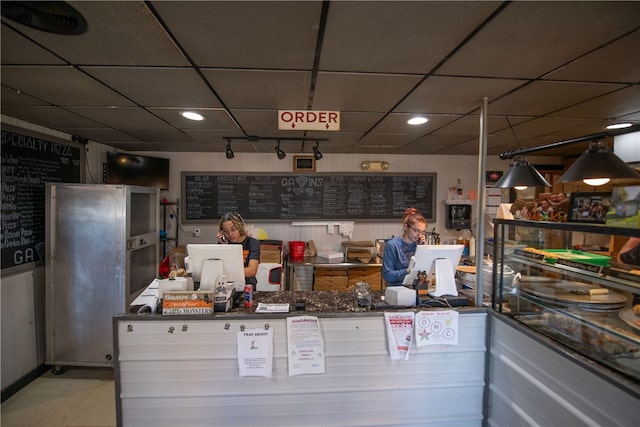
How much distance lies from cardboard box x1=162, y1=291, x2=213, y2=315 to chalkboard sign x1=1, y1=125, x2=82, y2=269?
1.97m

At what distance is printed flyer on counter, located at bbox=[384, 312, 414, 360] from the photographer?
5.54 ft

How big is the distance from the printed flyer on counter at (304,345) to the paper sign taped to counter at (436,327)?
0.55 metres

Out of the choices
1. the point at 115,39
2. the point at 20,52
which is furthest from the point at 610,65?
the point at 20,52

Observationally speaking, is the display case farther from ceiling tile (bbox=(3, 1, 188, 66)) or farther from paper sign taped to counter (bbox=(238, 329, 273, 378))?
ceiling tile (bbox=(3, 1, 188, 66))

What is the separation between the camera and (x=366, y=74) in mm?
1772

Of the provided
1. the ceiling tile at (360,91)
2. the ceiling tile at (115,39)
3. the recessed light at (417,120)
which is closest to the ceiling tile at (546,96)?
the recessed light at (417,120)

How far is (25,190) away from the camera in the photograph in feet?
9.05

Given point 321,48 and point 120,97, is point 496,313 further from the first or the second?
point 120,97

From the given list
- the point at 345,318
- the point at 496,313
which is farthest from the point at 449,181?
the point at 345,318

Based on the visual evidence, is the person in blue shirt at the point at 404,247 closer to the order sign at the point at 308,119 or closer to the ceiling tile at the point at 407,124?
the ceiling tile at the point at 407,124

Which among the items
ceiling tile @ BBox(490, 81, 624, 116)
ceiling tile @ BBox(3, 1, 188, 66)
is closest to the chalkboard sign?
ceiling tile @ BBox(3, 1, 188, 66)

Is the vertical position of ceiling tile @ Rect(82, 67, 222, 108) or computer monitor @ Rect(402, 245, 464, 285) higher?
ceiling tile @ Rect(82, 67, 222, 108)

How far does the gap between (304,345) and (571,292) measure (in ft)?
4.47

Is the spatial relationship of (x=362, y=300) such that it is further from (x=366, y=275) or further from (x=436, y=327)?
(x=366, y=275)
